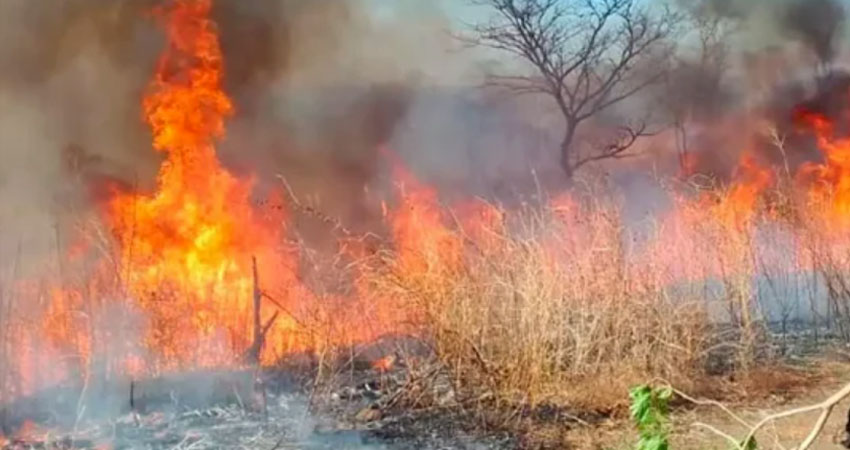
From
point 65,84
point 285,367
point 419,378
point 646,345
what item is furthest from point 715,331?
point 65,84

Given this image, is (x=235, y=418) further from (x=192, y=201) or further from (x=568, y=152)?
(x=568, y=152)

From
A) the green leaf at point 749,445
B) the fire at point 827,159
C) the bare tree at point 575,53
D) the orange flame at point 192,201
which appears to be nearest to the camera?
the green leaf at point 749,445

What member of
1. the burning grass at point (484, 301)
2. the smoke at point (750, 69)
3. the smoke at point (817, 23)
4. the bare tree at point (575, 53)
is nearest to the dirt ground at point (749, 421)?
the burning grass at point (484, 301)

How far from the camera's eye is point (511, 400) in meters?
6.30

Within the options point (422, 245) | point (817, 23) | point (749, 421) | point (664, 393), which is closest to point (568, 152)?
point (817, 23)

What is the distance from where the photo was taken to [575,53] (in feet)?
38.7

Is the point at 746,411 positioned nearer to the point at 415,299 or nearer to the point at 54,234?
the point at 415,299

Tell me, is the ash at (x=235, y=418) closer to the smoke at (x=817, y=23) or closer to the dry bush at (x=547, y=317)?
the dry bush at (x=547, y=317)

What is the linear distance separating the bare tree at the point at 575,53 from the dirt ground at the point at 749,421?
500 cm

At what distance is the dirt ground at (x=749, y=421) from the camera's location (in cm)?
564

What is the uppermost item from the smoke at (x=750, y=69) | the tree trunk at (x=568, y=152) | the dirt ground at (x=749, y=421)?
the smoke at (x=750, y=69)

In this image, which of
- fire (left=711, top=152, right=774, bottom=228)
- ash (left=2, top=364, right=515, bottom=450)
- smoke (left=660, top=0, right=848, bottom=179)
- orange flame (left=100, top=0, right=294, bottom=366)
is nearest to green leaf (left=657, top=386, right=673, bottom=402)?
ash (left=2, top=364, right=515, bottom=450)

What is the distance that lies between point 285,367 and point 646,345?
2.70 meters

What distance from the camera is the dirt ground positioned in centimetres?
564
